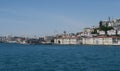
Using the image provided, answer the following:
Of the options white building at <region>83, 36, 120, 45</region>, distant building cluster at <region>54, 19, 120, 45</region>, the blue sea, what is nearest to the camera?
the blue sea

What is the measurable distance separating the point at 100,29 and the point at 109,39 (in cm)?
2444

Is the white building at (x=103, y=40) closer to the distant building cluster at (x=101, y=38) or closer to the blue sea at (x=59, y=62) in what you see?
the distant building cluster at (x=101, y=38)

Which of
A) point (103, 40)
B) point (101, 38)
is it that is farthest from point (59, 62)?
point (101, 38)

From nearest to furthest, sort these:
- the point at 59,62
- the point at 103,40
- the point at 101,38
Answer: the point at 59,62 < the point at 103,40 < the point at 101,38

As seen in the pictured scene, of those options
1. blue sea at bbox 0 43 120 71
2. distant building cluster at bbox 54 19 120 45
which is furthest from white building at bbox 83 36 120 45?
blue sea at bbox 0 43 120 71

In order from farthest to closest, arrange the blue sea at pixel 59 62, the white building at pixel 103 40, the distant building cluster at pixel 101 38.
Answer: the distant building cluster at pixel 101 38, the white building at pixel 103 40, the blue sea at pixel 59 62

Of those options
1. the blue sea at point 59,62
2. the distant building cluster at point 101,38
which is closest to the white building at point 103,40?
the distant building cluster at point 101,38

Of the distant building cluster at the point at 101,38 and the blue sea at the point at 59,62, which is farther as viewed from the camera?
the distant building cluster at the point at 101,38

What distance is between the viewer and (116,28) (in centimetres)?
18638

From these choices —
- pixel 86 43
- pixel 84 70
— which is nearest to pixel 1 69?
pixel 84 70

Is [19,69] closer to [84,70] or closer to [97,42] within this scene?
[84,70]

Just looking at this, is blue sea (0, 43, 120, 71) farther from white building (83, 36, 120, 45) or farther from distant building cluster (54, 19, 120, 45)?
distant building cluster (54, 19, 120, 45)

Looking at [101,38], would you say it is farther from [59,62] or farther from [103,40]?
[59,62]

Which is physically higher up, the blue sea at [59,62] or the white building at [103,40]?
the white building at [103,40]
